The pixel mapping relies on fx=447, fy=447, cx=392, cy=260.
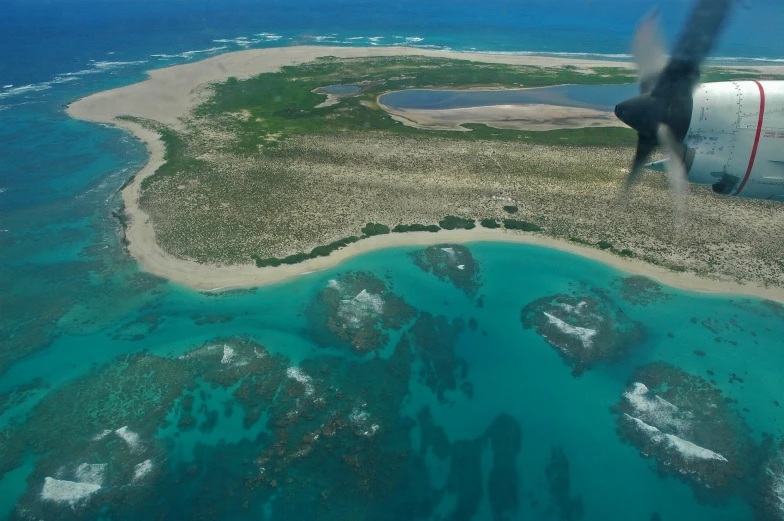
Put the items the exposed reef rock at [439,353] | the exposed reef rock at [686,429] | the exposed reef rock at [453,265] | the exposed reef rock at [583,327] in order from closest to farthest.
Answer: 1. the exposed reef rock at [686,429]
2. the exposed reef rock at [439,353]
3. the exposed reef rock at [583,327]
4. the exposed reef rock at [453,265]

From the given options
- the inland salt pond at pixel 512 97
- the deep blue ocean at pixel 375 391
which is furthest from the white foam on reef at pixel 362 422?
the inland salt pond at pixel 512 97

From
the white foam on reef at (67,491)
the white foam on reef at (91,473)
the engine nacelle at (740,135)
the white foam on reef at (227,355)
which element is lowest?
the white foam on reef at (67,491)

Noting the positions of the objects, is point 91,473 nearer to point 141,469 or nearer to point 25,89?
point 141,469

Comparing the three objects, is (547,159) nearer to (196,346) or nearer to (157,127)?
(196,346)

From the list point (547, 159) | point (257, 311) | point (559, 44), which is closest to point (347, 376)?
point (257, 311)

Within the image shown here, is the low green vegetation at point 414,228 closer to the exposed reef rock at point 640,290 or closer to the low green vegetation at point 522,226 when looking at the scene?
the low green vegetation at point 522,226
